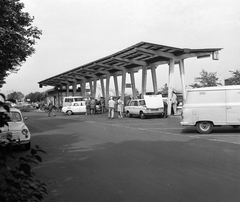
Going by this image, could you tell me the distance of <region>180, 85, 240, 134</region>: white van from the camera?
11.9m

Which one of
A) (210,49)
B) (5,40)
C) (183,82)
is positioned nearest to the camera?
(5,40)

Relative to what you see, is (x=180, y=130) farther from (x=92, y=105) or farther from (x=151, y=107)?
(x=92, y=105)

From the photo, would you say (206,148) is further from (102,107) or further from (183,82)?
(102,107)

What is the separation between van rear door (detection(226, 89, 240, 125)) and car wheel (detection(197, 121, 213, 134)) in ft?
2.65

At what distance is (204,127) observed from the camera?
40.5ft

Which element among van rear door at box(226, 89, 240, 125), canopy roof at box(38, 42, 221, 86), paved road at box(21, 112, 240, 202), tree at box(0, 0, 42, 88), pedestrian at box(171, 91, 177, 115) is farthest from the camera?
pedestrian at box(171, 91, 177, 115)

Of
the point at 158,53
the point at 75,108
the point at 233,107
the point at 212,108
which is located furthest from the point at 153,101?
the point at 75,108

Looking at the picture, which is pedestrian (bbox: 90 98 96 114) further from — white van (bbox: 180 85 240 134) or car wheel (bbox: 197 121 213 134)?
car wheel (bbox: 197 121 213 134)

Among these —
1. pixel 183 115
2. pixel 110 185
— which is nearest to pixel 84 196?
pixel 110 185

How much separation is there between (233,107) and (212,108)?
88 centimetres

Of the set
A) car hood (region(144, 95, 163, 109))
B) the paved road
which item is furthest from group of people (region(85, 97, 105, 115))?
the paved road

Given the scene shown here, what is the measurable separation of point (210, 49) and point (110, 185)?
1845cm

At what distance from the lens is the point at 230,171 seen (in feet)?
19.0

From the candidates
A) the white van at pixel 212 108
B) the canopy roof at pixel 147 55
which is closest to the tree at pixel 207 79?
the canopy roof at pixel 147 55
